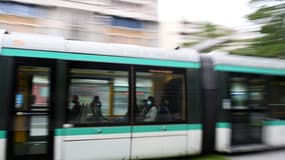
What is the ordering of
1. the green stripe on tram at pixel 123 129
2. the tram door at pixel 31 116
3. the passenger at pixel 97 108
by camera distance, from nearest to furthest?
the tram door at pixel 31 116
the green stripe on tram at pixel 123 129
the passenger at pixel 97 108

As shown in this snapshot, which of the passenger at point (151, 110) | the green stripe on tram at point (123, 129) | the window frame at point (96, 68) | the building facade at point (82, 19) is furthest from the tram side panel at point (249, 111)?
the building facade at point (82, 19)

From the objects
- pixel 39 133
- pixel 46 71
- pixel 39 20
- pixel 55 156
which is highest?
pixel 39 20

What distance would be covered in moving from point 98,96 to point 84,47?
103cm

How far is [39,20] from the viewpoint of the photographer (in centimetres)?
1755

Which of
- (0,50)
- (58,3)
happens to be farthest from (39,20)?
(0,50)

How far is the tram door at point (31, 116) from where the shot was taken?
578 centimetres

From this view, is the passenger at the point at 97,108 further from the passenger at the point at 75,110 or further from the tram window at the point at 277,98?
the tram window at the point at 277,98

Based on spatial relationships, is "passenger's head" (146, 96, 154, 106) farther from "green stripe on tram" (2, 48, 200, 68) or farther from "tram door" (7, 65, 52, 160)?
"tram door" (7, 65, 52, 160)

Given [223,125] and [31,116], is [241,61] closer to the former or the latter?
[223,125]

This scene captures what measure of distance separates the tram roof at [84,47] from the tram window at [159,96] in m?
0.38

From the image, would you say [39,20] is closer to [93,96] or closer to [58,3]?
[58,3]

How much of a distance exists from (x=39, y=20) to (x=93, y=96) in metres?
12.6

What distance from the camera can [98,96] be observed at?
21.3 feet

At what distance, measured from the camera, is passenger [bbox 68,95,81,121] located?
6238mm
